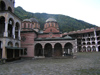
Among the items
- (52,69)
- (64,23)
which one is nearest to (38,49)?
(52,69)

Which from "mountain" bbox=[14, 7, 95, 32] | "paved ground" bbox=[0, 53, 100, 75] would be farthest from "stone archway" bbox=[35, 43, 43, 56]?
"mountain" bbox=[14, 7, 95, 32]

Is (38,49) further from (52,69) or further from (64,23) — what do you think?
(64,23)

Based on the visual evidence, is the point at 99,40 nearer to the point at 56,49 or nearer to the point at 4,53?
the point at 56,49

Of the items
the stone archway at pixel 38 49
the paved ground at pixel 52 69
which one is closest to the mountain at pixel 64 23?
the stone archway at pixel 38 49

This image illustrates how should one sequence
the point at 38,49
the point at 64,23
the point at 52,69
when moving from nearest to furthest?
the point at 52,69, the point at 38,49, the point at 64,23

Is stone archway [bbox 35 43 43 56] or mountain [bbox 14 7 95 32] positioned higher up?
mountain [bbox 14 7 95 32]

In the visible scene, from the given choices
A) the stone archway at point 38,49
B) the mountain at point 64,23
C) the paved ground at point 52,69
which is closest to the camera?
the paved ground at point 52,69

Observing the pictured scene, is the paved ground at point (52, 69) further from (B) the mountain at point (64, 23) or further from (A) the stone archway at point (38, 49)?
(B) the mountain at point (64, 23)

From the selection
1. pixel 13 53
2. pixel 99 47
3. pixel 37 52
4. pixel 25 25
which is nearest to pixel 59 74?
pixel 13 53

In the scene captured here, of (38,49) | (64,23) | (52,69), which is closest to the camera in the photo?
(52,69)

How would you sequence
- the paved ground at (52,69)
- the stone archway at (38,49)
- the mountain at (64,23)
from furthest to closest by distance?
the mountain at (64,23) < the stone archway at (38,49) < the paved ground at (52,69)

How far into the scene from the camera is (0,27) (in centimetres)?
1769

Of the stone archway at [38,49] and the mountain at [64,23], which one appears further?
the mountain at [64,23]

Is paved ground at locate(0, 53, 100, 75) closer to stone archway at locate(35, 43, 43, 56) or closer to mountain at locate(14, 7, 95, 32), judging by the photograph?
stone archway at locate(35, 43, 43, 56)
